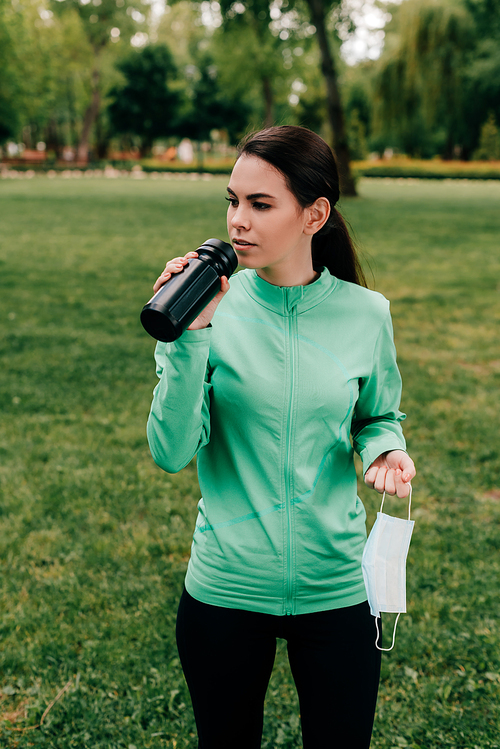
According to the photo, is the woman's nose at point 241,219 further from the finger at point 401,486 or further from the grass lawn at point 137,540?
the finger at point 401,486

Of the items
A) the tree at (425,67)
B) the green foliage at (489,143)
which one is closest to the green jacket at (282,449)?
the tree at (425,67)

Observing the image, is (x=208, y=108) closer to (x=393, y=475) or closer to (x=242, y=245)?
(x=242, y=245)

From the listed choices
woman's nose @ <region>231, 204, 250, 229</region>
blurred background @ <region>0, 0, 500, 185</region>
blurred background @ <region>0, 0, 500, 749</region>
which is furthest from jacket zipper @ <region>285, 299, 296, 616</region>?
blurred background @ <region>0, 0, 500, 185</region>

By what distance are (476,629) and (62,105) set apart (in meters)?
70.0

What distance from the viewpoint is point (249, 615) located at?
1.71m

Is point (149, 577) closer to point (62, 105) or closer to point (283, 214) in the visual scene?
point (283, 214)

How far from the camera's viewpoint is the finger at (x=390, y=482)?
1.64 metres

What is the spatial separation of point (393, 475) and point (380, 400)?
0.84 ft

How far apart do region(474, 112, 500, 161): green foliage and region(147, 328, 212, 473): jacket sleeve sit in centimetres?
4827

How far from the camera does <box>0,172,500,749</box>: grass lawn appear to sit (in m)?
2.76

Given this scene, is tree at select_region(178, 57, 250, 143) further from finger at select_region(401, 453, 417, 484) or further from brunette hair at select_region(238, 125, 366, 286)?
finger at select_region(401, 453, 417, 484)

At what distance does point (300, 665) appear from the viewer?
1.74 metres

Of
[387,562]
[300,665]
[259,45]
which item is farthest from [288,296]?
[259,45]

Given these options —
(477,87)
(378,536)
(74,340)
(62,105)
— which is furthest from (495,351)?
(62,105)
